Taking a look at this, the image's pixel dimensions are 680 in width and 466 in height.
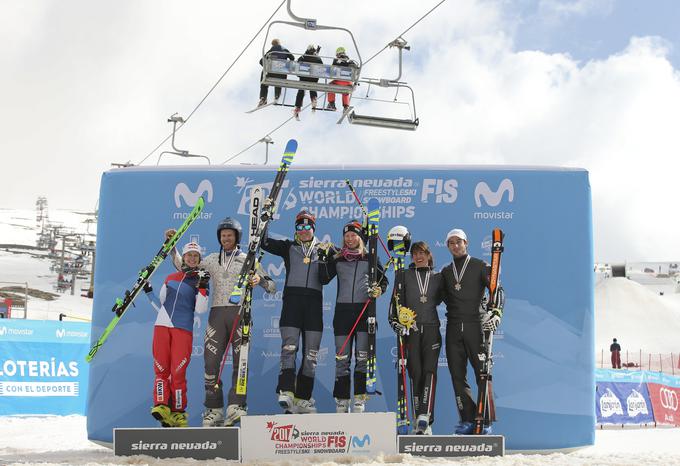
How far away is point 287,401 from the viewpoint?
231 inches

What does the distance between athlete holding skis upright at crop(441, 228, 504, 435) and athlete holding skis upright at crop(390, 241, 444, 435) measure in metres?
0.13

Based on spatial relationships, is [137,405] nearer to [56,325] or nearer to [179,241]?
[179,241]

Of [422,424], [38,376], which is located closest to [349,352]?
[422,424]

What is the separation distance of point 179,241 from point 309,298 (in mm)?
1467

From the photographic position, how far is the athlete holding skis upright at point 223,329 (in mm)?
6008

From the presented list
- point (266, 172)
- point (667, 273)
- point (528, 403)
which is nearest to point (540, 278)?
point (528, 403)

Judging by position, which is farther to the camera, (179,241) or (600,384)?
(600,384)

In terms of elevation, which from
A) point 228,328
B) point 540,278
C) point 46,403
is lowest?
point 46,403

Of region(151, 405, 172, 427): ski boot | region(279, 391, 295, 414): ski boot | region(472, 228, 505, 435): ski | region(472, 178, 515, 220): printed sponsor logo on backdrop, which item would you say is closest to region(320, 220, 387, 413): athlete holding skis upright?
region(279, 391, 295, 414): ski boot

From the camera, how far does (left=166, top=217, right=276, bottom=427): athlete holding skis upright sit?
6008mm

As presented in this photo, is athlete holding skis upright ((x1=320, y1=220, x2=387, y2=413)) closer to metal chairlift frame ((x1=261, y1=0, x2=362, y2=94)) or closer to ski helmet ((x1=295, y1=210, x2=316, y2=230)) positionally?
ski helmet ((x1=295, y1=210, x2=316, y2=230))

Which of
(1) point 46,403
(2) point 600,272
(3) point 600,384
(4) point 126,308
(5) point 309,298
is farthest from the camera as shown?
(2) point 600,272

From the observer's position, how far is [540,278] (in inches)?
259

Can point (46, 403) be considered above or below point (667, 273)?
below
